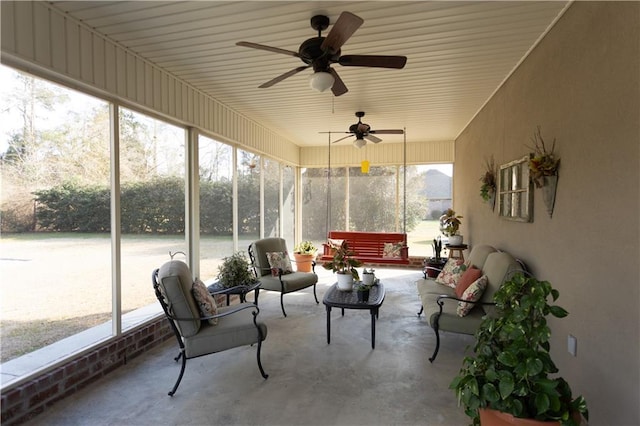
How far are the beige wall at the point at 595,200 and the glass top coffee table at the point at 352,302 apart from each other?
149 cm

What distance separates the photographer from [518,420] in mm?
1611

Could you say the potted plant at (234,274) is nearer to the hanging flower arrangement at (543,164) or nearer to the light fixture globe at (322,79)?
the light fixture globe at (322,79)

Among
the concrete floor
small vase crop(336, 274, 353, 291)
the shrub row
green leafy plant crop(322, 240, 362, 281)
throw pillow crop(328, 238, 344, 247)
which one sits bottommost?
the concrete floor

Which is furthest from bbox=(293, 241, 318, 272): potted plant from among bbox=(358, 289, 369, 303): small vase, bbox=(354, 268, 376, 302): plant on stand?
bbox=(358, 289, 369, 303): small vase

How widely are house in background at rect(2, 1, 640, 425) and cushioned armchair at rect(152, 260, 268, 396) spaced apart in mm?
1749

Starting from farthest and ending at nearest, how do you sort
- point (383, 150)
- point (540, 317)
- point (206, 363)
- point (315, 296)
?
point (383, 150) → point (315, 296) → point (206, 363) → point (540, 317)

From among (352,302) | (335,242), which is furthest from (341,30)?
(335,242)

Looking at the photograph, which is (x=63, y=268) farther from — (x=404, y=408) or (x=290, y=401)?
(x=404, y=408)

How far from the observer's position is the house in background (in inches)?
69.2

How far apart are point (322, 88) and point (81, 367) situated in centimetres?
295

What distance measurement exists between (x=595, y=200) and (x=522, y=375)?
121cm

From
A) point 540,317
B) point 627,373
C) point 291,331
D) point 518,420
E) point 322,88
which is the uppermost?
point 322,88

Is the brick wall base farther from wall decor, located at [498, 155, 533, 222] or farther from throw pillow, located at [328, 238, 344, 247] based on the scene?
throw pillow, located at [328, 238, 344, 247]

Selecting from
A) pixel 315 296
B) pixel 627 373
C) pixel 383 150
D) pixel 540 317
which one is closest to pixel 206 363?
pixel 315 296
